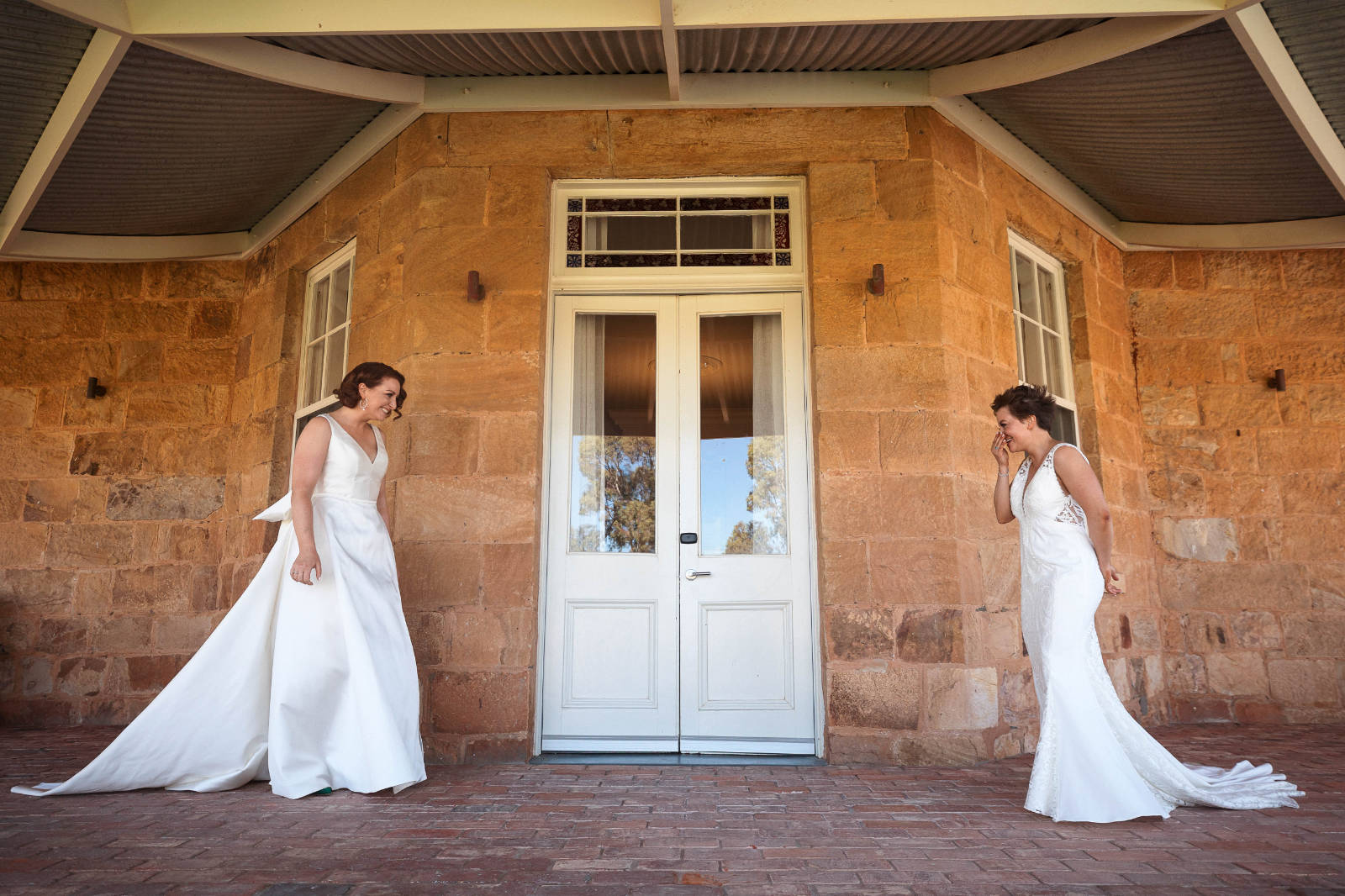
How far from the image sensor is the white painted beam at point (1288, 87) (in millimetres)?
4172

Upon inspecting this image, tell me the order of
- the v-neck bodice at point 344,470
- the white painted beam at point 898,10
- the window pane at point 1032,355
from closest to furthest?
1. the v-neck bodice at point 344,470
2. the white painted beam at point 898,10
3. the window pane at point 1032,355

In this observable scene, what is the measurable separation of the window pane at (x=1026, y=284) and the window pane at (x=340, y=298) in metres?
4.33

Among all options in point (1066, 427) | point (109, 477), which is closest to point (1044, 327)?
point (1066, 427)

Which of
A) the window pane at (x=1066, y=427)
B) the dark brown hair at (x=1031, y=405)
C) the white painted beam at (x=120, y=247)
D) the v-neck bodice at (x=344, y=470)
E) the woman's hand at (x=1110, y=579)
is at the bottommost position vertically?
the woman's hand at (x=1110, y=579)

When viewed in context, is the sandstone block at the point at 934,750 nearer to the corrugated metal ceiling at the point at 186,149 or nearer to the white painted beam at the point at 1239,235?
the white painted beam at the point at 1239,235

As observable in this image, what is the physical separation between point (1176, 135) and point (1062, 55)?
48.2 inches

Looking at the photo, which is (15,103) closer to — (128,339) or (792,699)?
(128,339)

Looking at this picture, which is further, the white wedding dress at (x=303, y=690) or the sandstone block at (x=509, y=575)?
the sandstone block at (x=509, y=575)

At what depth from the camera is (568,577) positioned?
482cm

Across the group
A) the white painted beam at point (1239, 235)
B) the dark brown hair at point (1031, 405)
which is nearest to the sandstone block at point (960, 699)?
the dark brown hair at point (1031, 405)

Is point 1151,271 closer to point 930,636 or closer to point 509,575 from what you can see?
point 930,636

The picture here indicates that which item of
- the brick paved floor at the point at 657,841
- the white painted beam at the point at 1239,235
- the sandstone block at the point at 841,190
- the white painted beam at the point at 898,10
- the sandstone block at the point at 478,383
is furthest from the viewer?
the white painted beam at the point at 1239,235

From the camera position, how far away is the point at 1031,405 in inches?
144

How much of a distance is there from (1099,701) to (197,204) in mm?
6138
